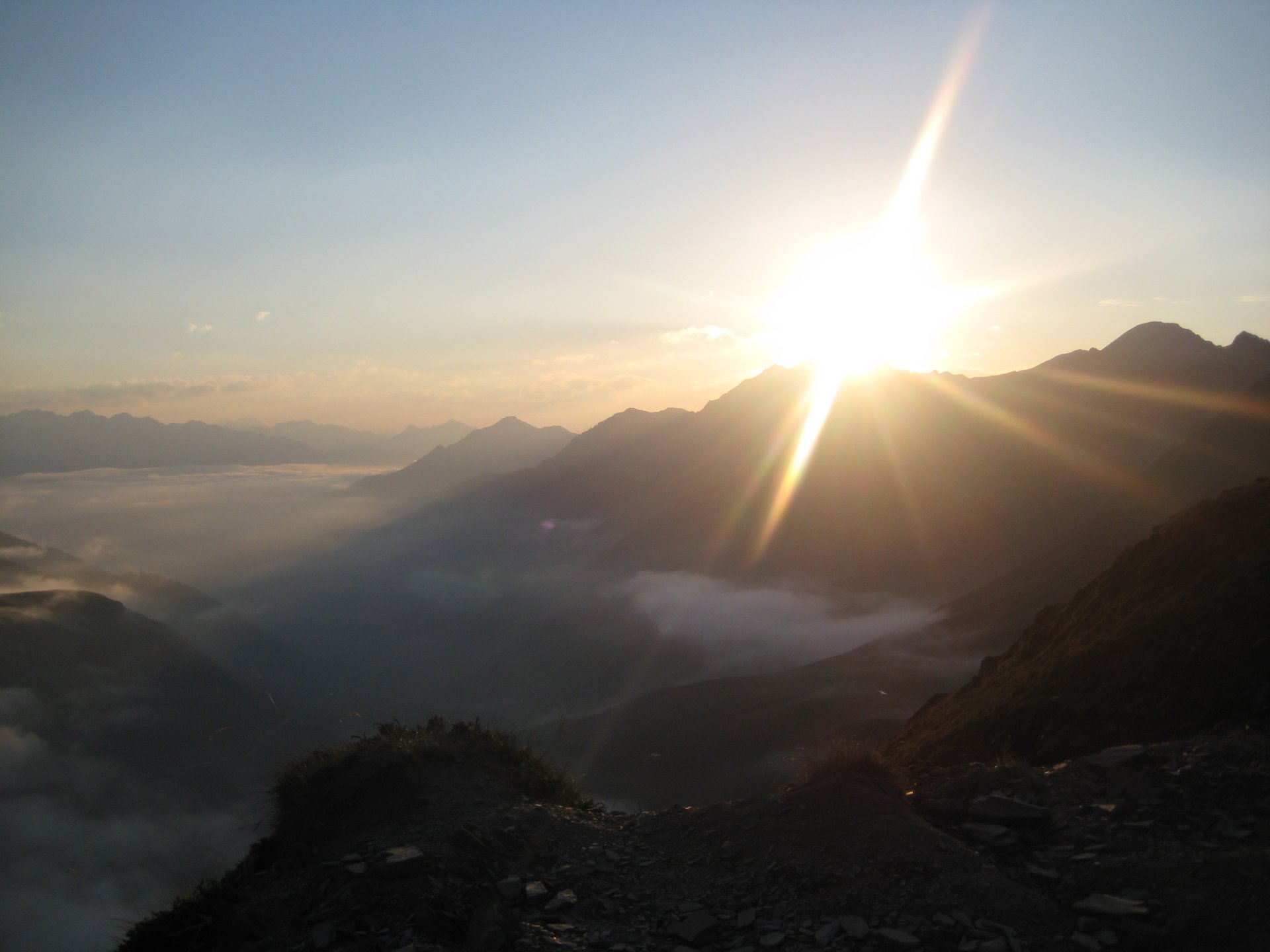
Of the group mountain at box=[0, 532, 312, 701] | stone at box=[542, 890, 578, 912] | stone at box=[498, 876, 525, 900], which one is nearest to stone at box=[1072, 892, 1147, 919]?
stone at box=[542, 890, 578, 912]

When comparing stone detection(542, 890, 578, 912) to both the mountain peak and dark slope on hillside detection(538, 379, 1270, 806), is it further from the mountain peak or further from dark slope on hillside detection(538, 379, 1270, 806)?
the mountain peak

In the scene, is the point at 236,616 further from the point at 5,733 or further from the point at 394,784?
the point at 394,784

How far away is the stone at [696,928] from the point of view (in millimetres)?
5672

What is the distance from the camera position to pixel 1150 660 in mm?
11328

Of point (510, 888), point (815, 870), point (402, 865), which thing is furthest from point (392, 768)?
point (815, 870)

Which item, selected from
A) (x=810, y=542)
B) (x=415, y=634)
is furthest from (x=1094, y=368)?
(x=415, y=634)

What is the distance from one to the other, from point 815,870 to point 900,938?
112 cm

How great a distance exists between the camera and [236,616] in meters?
168

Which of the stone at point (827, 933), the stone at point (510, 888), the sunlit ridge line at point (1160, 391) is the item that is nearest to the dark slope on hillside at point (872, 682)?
the sunlit ridge line at point (1160, 391)

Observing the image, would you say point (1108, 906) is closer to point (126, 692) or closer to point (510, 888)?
point (510, 888)

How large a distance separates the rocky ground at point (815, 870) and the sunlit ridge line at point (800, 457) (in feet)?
404

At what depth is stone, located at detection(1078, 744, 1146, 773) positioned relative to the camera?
753cm

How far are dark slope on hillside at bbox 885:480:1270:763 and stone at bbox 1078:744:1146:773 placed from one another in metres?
2.16

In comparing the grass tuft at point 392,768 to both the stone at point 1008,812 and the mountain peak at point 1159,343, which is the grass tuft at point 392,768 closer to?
the stone at point 1008,812
